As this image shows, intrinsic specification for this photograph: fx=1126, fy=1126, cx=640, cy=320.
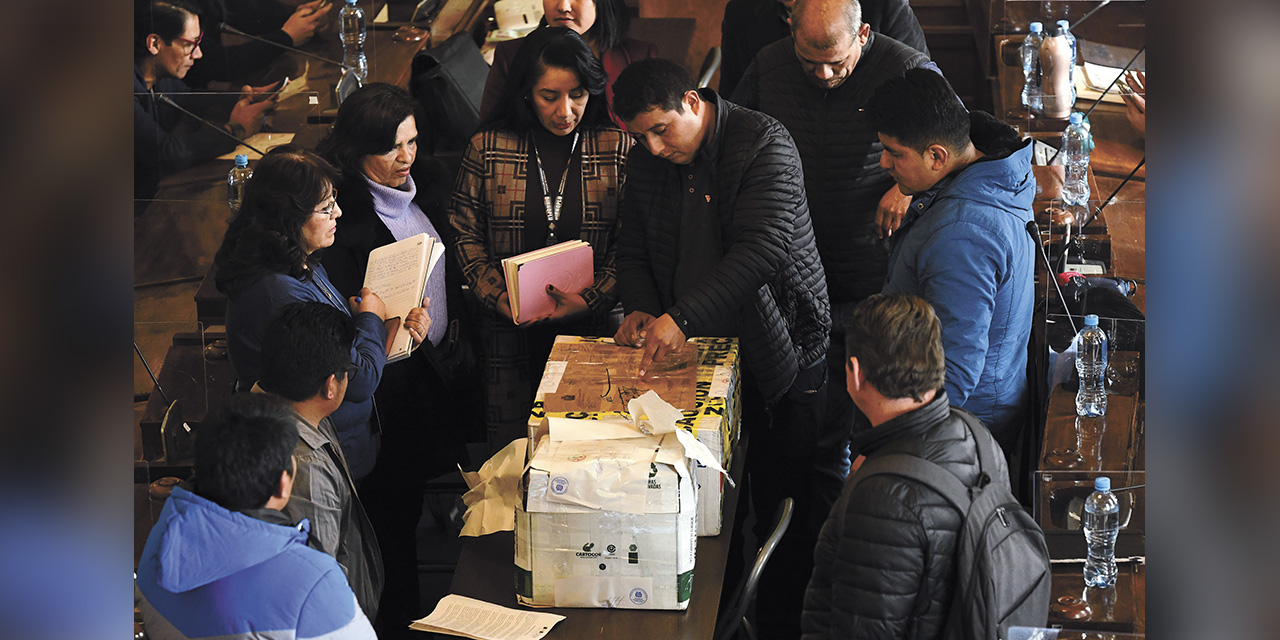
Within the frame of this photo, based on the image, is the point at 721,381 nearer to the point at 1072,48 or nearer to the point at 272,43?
the point at 1072,48

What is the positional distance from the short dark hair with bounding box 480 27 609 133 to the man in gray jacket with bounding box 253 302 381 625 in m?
1.13

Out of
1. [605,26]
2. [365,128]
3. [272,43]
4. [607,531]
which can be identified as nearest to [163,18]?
[272,43]

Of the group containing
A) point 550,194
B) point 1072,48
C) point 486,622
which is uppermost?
point 1072,48

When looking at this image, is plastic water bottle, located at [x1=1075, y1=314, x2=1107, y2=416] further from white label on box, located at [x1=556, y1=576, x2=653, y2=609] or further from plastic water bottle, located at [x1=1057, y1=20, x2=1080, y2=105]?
white label on box, located at [x1=556, y1=576, x2=653, y2=609]

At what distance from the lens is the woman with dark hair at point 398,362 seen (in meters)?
3.39

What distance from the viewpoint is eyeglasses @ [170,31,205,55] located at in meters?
4.39

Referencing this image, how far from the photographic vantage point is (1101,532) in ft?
8.55

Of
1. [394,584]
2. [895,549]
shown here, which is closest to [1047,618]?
[895,549]

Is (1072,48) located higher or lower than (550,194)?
higher

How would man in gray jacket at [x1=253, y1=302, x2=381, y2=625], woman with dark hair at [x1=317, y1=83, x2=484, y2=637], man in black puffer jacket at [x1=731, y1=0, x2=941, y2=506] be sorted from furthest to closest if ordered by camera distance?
man in black puffer jacket at [x1=731, y1=0, x2=941, y2=506]
woman with dark hair at [x1=317, y1=83, x2=484, y2=637]
man in gray jacket at [x1=253, y1=302, x2=381, y2=625]

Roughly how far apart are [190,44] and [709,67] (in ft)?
7.85

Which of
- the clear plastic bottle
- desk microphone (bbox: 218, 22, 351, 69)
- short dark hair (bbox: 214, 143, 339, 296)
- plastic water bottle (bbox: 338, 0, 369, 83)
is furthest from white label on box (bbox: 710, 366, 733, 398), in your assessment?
plastic water bottle (bbox: 338, 0, 369, 83)
